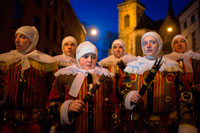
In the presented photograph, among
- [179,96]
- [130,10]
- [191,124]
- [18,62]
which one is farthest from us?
[130,10]

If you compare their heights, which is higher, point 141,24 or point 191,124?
point 141,24

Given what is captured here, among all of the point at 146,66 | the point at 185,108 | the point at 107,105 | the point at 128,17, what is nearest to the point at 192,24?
the point at 128,17

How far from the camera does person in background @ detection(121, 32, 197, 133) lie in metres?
2.72

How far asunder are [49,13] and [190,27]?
20.8 meters

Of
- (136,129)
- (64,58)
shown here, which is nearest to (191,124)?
(136,129)

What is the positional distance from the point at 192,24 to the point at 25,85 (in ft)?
94.3

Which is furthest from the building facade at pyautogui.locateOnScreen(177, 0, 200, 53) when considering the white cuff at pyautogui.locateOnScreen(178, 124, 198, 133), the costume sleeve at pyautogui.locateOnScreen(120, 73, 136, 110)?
the white cuff at pyautogui.locateOnScreen(178, 124, 198, 133)

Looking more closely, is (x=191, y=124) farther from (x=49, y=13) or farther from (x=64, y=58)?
(x=49, y=13)

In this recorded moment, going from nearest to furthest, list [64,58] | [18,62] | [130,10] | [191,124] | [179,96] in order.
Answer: [191,124], [179,96], [18,62], [64,58], [130,10]

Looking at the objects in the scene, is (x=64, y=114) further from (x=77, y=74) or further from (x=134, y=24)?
(x=134, y=24)

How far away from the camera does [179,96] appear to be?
9.36 feet

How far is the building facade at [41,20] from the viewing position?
11059mm

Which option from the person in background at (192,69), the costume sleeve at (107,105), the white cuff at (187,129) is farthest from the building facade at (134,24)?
the white cuff at (187,129)

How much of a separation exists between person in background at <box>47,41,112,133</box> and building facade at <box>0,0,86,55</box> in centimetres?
926
